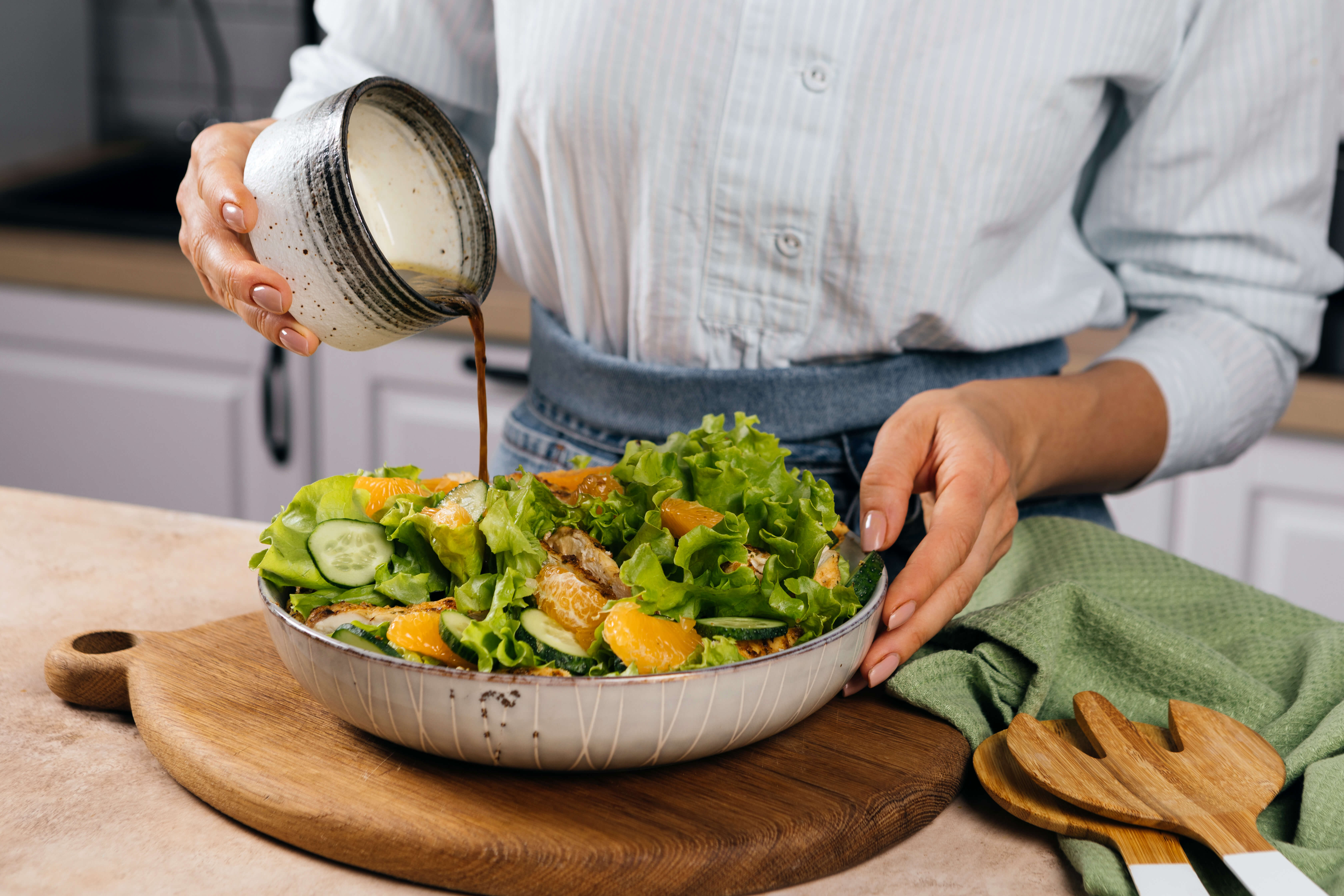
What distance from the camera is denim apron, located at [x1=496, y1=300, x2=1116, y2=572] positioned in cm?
120

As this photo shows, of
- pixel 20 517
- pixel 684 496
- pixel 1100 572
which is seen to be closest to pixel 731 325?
pixel 684 496

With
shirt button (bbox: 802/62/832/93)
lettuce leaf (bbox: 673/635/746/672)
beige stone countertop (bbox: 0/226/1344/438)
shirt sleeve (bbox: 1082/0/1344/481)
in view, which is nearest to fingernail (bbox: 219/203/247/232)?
lettuce leaf (bbox: 673/635/746/672)

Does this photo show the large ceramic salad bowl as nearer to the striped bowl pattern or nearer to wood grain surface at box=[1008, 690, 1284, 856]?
the striped bowl pattern

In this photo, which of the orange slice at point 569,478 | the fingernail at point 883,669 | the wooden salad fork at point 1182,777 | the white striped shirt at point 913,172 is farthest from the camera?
the white striped shirt at point 913,172

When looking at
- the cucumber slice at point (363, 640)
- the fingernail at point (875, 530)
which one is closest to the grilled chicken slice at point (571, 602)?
the cucumber slice at point (363, 640)

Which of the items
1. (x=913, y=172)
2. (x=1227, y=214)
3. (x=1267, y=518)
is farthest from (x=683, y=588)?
(x=1267, y=518)

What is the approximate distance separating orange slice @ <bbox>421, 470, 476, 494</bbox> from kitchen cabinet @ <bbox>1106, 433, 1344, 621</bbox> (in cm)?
138

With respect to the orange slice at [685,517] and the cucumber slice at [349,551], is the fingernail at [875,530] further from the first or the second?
the cucumber slice at [349,551]

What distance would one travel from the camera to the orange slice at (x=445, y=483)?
957 millimetres

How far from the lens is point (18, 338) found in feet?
8.44

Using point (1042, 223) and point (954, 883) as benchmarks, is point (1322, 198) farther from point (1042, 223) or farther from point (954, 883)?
point (954, 883)

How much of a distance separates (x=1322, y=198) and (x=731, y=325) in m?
0.67

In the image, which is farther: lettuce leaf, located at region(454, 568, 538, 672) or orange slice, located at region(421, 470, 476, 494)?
orange slice, located at region(421, 470, 476, 494)

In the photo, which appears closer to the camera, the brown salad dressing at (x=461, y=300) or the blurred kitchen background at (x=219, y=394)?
the brown salad dressing at (x=461, y=300)
